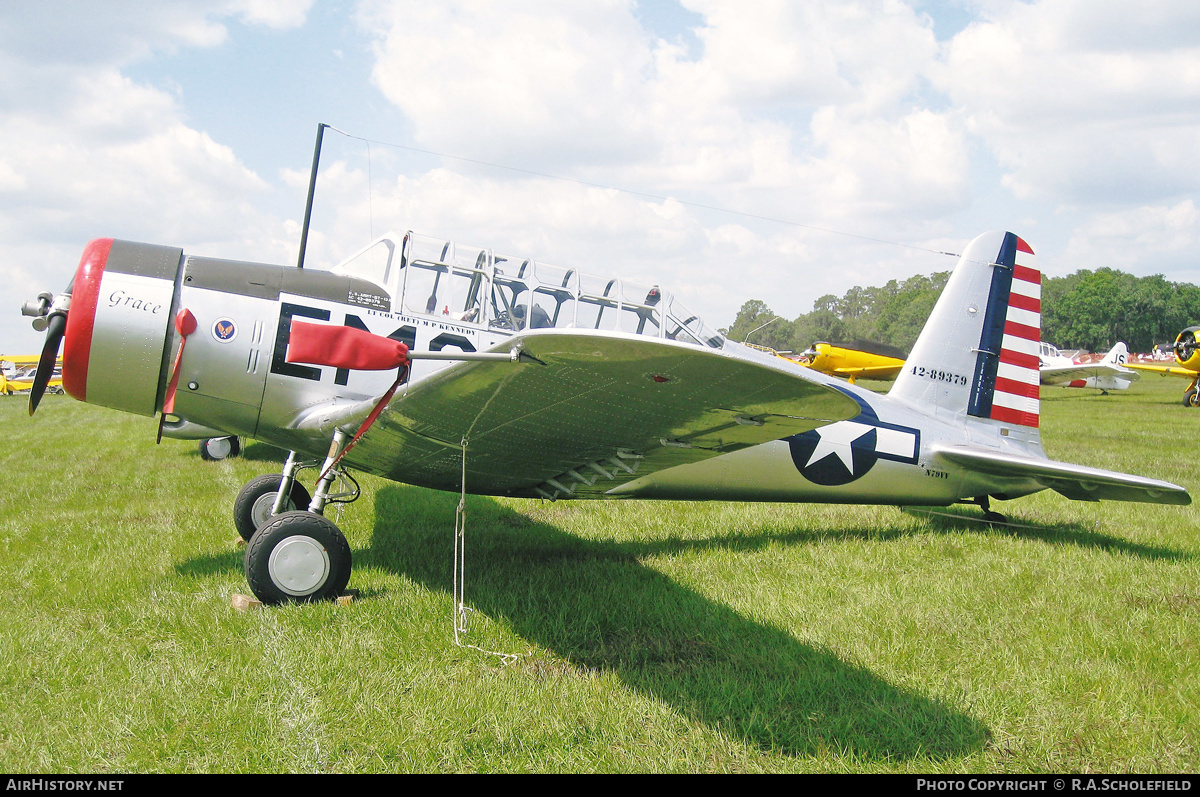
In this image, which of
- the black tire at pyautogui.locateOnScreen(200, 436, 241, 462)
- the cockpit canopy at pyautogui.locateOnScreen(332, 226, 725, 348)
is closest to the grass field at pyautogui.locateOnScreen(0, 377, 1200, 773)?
the cockpit canopy at pyautogui.locateOnScreen(332, 226, 725, 348)

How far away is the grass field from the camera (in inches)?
108

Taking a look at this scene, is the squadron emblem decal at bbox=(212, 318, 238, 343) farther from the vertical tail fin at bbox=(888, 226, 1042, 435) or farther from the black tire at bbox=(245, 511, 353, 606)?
the vertical tail fin at bbox=(888, 226, 1042, 435)

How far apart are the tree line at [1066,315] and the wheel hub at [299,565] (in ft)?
226

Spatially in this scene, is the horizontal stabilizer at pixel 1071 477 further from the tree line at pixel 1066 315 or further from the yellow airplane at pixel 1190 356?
the tree line at pixel 1066 315

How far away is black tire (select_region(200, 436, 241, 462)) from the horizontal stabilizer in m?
9.02

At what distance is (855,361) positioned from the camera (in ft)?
83.3

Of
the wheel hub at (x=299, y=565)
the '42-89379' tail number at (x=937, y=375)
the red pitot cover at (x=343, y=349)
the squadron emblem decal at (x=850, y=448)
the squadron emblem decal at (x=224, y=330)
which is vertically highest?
the '42-89379' tail number at (x=937, y=375)

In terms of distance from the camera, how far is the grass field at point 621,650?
2.75 metres

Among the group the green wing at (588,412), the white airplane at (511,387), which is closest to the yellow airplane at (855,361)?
the white airplane at (511,387)

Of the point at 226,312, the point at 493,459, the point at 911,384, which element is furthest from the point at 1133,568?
the point at 226,312

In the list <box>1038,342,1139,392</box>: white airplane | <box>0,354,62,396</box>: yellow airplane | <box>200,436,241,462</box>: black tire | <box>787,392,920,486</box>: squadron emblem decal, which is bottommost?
<box>0,354,62,396</box>: yellow airplane

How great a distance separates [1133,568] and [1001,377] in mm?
1988

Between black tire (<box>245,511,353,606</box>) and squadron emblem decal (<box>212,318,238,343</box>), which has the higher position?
squadron emblem decal (<box>212,318,238,343</box>)

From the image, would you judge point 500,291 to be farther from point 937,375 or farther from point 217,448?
point 217,448
